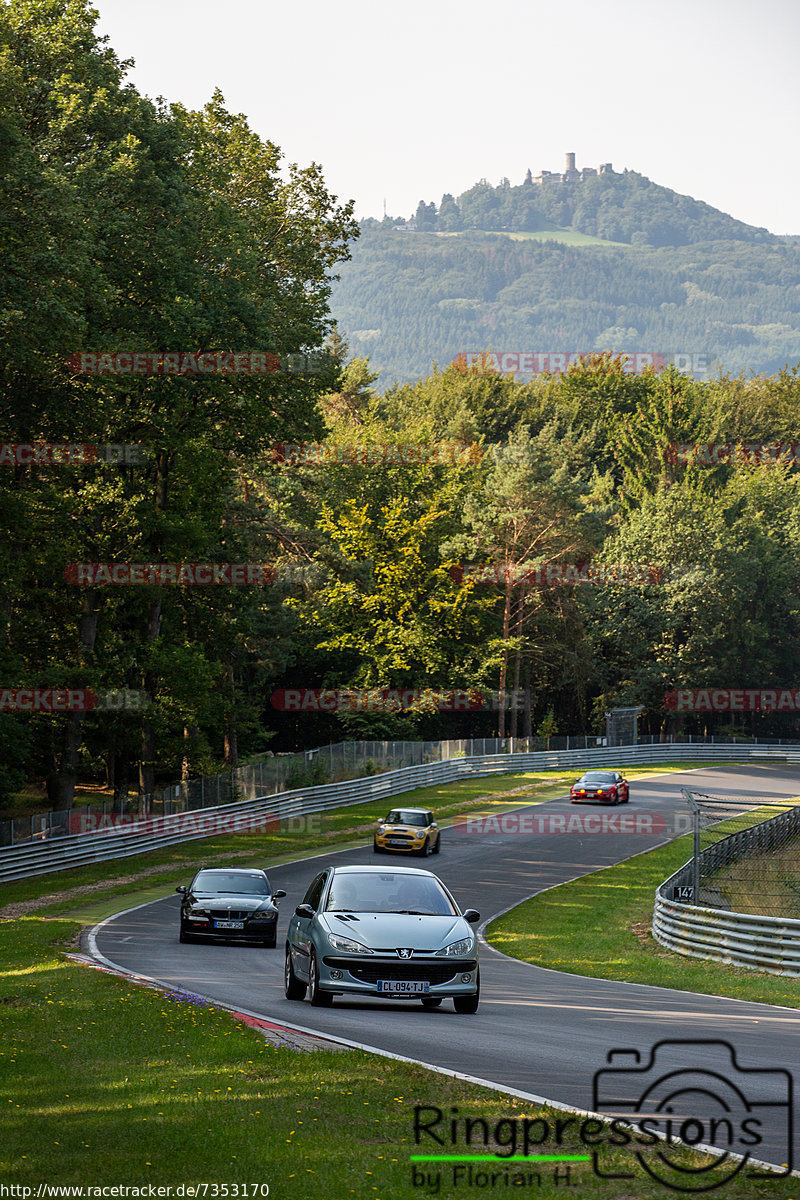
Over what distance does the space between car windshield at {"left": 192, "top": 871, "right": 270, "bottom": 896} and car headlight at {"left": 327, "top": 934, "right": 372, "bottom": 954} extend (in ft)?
30.3

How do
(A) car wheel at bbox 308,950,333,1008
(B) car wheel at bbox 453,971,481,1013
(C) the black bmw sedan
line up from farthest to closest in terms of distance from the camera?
(C) the black bmw sedan, (B) car wheel at bbox 453,971,481,1013, (A) car wheel at bbox 308,950,333,1008

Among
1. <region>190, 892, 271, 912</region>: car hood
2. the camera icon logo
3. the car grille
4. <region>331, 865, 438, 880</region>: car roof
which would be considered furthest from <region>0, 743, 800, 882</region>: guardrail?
the camera icon logo

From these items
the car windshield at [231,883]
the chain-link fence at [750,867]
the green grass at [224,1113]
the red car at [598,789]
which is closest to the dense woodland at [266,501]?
the car windshield at [231,883]

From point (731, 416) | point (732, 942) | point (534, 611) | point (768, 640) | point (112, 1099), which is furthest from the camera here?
point (731, 416)

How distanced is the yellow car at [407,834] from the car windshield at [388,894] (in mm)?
23458

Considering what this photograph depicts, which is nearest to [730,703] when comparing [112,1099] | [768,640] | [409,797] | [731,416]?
[768,640]

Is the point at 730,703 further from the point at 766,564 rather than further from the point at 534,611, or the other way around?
the point at 534,611

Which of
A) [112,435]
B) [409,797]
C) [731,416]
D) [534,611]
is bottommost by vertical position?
[409,797]

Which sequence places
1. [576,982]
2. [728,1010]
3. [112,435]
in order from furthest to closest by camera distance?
[112,435]
[576,982]
[728,1010]

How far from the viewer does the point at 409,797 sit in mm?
54000

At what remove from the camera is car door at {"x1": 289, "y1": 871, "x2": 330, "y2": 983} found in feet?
44.9

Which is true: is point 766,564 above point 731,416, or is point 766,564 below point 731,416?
below

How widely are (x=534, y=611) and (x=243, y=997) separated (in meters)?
59.1

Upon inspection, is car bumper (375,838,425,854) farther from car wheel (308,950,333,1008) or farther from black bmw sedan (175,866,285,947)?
car wheel (308,950,333,1008)
